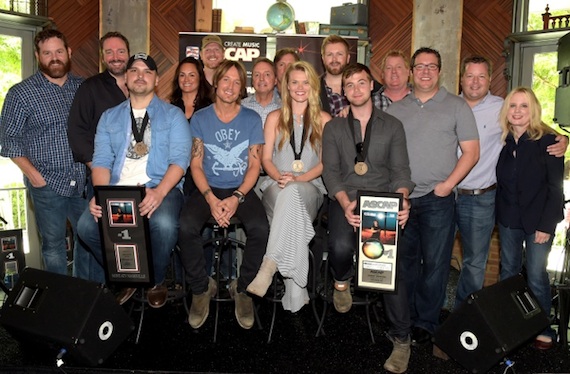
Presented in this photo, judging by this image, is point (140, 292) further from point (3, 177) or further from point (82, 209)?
point (3, 177)

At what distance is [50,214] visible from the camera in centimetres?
376

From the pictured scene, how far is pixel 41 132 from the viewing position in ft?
12.2

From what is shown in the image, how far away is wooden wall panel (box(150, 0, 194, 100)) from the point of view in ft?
20.1

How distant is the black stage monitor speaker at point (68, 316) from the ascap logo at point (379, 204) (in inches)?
56.7

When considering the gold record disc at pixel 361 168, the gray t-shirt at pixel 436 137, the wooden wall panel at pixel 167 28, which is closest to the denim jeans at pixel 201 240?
the gold record disc at pixel 361 168

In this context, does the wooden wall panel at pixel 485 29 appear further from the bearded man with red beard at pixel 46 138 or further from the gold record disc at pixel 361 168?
the bearded man with red beard at pixel 46 138

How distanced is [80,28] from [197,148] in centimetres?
312

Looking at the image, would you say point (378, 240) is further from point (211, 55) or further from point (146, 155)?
point (211, 55)

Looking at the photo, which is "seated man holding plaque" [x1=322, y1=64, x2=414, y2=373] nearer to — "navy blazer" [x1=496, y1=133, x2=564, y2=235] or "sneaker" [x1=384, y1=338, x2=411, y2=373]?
"sneaker" [x1=384, y1=338, x2=411, y2=373]

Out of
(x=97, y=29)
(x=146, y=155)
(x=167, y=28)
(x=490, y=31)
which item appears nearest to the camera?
(x=146, y=155)

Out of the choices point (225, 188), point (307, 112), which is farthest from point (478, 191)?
point (225, 188)

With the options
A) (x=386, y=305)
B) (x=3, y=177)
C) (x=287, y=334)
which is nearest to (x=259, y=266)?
(x=287, y=334)

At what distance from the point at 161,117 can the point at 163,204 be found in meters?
0.53

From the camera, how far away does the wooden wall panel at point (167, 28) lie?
20.1 feet
